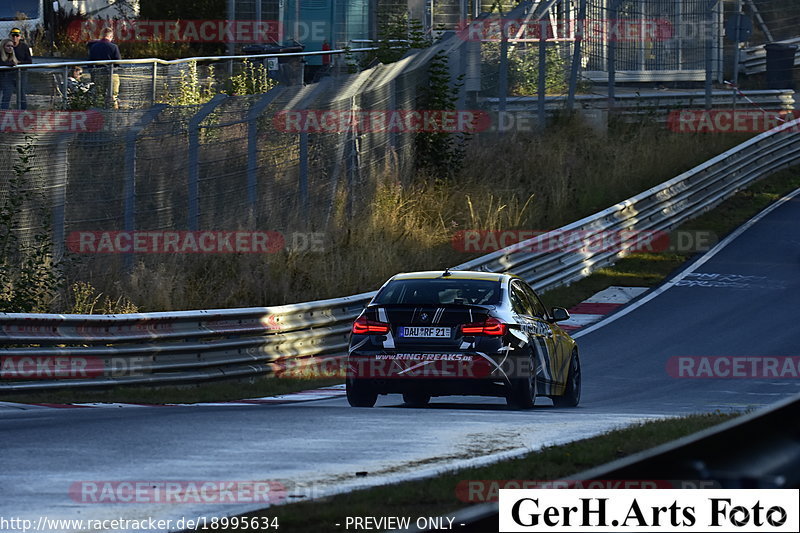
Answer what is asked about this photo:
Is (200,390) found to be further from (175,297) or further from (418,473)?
(418,473)

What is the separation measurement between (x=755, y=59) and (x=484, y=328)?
37.8 meters

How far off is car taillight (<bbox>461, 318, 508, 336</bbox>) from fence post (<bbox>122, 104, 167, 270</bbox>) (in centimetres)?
631

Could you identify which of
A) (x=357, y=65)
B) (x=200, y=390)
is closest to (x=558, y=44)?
(x=357, y=65)

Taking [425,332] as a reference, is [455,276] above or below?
above

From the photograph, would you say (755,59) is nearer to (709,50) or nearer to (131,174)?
(709,50)

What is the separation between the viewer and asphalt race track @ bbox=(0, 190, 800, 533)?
8258mm

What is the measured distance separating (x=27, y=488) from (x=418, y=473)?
7.72ft

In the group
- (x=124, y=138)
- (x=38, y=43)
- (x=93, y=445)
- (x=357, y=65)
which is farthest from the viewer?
(x=38, y=43)

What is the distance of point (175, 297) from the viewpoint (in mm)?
18375
